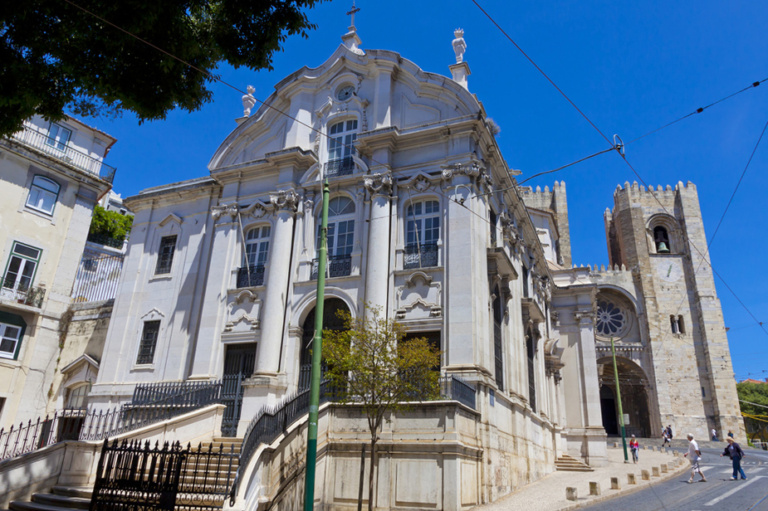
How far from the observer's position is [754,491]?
52.7 feet

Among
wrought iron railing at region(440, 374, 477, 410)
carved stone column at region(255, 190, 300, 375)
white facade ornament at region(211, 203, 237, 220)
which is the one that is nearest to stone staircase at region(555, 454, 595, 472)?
wrought iron railing at region(440, 374, 477, 410)

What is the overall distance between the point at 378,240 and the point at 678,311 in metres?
49.3

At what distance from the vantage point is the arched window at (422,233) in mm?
19234

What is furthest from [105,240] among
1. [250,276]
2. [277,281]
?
[277,281]

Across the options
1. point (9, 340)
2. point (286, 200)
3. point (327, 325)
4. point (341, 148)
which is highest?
point (341, 148)

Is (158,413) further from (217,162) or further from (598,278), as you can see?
(598,278)

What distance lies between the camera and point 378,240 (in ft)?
63.8

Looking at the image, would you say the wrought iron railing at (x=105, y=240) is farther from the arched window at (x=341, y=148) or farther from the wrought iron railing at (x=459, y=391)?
the wrought iron railing at (x=459, y=391)

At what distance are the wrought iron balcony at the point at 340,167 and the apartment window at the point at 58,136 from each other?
1376 centimetres

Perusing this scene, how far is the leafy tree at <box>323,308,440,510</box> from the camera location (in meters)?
13.8

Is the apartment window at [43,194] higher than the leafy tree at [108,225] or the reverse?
the reverse

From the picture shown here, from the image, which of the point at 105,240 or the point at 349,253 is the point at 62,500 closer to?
the point at 349,253

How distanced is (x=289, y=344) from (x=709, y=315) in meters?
51.4

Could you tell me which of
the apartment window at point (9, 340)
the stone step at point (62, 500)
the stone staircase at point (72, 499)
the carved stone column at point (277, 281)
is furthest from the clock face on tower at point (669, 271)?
the stone step at point (62, 500)
